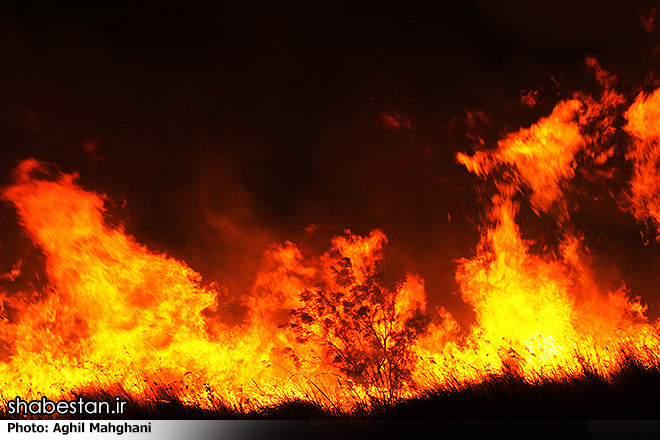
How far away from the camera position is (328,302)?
29.8 ft

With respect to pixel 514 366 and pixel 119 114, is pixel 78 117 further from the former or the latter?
pixel 514 366

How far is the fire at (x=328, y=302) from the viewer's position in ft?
29.5

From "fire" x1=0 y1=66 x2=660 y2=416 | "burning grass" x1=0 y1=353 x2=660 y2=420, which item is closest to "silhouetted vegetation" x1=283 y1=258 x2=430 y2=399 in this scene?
"fire" x1=0 y1=66 x2=660 y2=416

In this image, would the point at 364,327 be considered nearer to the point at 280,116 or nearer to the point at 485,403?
the point at 485,403

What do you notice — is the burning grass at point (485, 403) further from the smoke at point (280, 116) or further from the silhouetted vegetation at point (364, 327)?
the smoke at point (280, 116)

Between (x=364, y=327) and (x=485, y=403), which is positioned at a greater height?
(x=364, y=327)

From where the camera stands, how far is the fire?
354 inches

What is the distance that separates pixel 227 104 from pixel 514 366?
20.4ft

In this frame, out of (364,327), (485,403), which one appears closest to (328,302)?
(364,327)

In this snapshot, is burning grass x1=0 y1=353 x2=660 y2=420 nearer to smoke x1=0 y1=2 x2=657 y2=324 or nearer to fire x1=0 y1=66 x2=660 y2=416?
fire x1=0 y1=66 x2=660 y2=416

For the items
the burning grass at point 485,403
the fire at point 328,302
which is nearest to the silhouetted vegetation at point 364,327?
the fire at point 328,302

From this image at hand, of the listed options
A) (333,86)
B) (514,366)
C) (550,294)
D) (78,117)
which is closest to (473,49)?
(333,86)

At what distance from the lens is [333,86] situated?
10.2m

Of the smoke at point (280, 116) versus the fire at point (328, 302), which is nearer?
the fire at point (328, 302)
